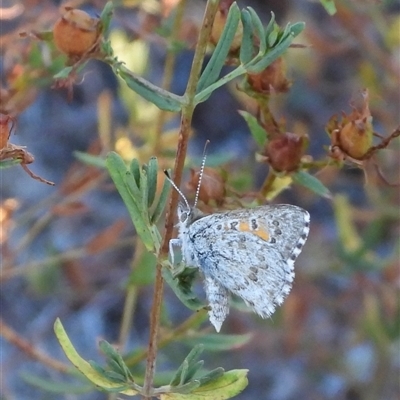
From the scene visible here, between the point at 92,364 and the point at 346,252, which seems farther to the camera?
the point at 346,252

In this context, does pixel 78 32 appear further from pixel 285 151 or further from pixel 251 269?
pixel 251 269

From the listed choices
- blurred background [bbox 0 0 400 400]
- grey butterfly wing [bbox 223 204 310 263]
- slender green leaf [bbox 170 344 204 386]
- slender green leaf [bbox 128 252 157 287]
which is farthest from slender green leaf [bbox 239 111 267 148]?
blurred background [bbox 0 0 400 400]

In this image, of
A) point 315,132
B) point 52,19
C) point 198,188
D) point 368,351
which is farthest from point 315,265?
point 198,188

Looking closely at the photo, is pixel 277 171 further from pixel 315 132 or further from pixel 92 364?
pixel 315 132

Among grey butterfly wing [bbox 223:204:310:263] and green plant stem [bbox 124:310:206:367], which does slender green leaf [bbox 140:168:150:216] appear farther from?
green plant stem [bbox 124:310:206:367]

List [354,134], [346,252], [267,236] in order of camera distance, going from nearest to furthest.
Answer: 1. [354,134]
2. [267,236]
3. [346,252]

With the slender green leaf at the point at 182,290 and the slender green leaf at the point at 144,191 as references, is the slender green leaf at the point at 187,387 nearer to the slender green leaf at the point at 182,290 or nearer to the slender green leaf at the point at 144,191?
the slender green leaf at the point at 182,290
